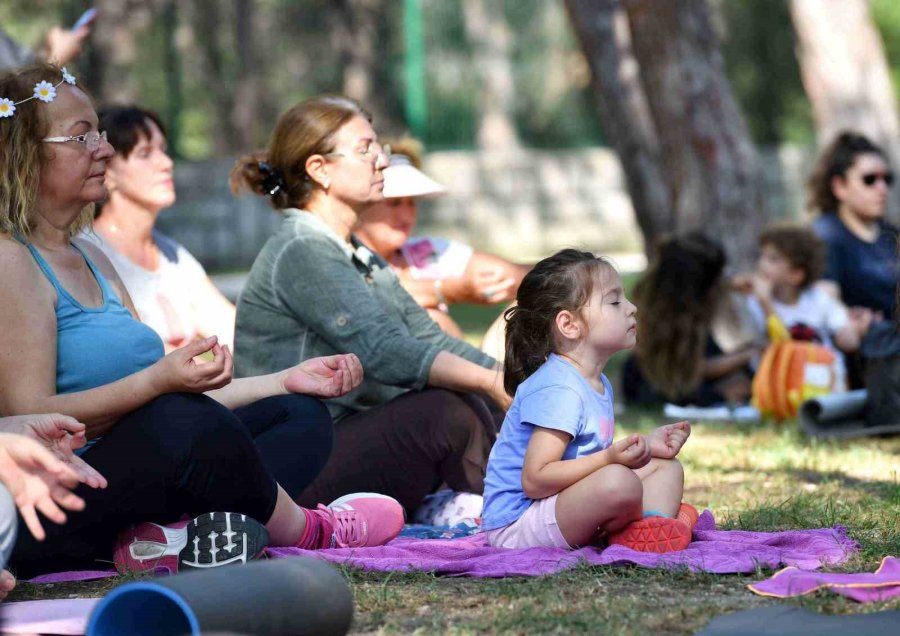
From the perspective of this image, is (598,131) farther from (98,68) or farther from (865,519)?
(865,519)

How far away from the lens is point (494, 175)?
20.7 m

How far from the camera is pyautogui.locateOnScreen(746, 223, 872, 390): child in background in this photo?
7.89 meters

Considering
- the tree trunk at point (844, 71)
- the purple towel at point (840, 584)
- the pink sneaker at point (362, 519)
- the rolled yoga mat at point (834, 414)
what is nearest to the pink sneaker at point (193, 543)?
the pink sneaker at point (362, 519)

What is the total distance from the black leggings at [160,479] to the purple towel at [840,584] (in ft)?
4.42

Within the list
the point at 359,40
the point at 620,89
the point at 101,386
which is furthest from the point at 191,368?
the point at 359,40

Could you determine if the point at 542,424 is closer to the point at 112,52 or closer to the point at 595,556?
the point at 595,556

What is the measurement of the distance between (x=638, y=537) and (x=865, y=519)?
0.97 meters

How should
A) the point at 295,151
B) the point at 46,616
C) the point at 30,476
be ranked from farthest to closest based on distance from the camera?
the point at 295,151
the point at 46,616
the point at 30,476

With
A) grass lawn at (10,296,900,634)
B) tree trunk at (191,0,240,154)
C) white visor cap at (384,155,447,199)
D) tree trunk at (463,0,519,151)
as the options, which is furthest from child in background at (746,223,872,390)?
tree trunk at (191,0,240,154)

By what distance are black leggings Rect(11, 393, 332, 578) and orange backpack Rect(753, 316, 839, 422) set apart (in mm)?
4209

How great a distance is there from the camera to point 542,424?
3902mm

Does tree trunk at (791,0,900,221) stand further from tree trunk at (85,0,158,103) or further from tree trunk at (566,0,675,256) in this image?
tree trunk at (85,0,158,103)

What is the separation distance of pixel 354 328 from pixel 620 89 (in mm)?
6767

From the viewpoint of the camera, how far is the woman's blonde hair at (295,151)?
4.92 m
